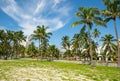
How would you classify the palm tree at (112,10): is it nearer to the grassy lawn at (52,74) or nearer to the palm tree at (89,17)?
the palm tree at (89,17)

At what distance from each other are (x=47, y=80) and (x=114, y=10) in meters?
28.4

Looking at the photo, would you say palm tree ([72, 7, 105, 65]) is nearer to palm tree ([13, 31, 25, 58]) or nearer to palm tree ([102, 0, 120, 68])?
palm tree ([102, 0, 120, 68])

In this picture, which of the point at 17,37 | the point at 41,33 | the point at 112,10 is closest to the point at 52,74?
the point at 112,10

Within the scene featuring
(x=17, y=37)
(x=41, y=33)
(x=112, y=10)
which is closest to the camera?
(x=112, y=10)

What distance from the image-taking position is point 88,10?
42.1m

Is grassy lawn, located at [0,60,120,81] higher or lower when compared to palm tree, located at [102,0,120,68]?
lower

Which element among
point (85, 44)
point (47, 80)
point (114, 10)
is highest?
point (114, 10)

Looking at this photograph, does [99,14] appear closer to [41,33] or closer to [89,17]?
[89,17]

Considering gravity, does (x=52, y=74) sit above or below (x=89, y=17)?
below

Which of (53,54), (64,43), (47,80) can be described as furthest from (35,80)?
(53,54)

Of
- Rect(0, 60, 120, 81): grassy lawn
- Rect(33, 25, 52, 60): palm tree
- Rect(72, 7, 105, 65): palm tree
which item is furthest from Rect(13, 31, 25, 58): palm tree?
Rect(0, 60, 120, 81): grassy lawn

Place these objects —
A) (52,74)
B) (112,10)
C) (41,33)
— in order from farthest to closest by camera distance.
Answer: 1. (41,33)
2. (112,10)
3. (52,74)

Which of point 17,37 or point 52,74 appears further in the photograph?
point 17,37

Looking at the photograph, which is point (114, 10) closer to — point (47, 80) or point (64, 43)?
point (47, 80)
